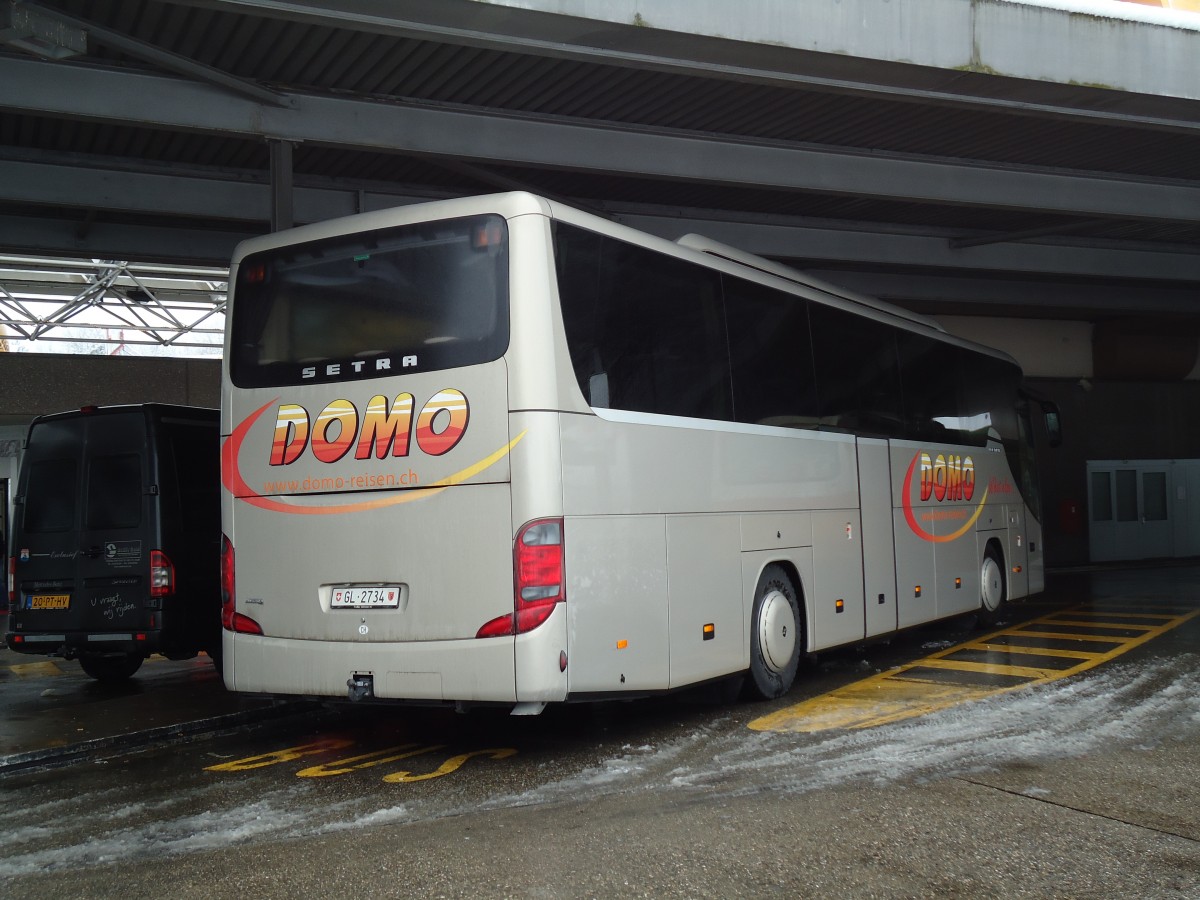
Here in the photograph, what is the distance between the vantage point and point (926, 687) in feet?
31.8

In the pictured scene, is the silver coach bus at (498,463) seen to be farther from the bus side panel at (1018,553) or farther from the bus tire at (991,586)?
the bus side panel at (1018,553)


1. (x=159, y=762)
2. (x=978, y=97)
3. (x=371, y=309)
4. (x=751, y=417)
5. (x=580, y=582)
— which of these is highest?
(x=978, y=97)

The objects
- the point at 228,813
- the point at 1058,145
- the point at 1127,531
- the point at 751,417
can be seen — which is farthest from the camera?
the point at 1127,531

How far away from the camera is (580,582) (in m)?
6.89

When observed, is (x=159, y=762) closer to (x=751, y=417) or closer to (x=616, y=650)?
(x=616, y=650)

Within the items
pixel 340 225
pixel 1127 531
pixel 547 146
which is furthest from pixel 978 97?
pixel 1127 531

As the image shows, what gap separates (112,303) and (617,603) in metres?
20.0

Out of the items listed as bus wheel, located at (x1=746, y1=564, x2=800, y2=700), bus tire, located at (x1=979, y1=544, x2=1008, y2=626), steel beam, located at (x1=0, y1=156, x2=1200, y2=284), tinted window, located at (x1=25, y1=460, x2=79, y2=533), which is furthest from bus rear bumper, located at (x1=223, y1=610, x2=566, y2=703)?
bus tire, located at (x1=979, y1=544, x2=1008, y2=626)

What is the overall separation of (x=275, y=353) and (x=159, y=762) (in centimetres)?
274

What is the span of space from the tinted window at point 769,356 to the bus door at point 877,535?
4.23 ft

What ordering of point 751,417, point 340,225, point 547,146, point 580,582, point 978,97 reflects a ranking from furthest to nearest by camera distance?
point 547,146, point 978,97, point 751,417, point 340,225, point 580,582

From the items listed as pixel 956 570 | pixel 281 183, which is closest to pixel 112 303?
pixel 281 183

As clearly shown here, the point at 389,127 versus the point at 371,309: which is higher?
the point at 389,127

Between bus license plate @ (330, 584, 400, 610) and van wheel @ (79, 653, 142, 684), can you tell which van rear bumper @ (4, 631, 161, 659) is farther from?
bus license plate @ (330, 584, 400, 610)
